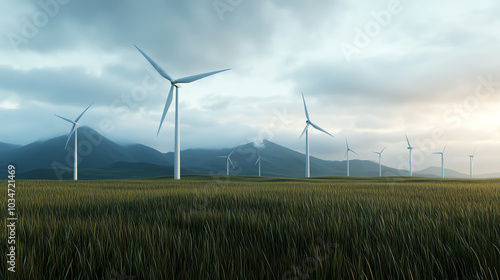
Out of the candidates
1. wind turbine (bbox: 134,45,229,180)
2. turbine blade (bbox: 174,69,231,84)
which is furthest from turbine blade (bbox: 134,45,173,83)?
turbine blade (bbox: 174,69,231,84)

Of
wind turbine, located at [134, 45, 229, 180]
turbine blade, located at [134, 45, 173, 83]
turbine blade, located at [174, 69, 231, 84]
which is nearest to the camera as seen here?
turbine blade, located at [134, 45, 173, 83]

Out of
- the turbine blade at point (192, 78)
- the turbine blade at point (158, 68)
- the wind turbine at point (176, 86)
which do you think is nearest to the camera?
the turbine blade at point (158, 68)

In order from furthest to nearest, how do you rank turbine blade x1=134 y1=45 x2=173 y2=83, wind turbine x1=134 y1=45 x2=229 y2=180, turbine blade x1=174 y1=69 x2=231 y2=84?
turbine blade x1=174 y1=69 x2=231 y2=84, wind turbine x1=134 y1=45 x2=229 y2=180, turbine blade x1=134 y1=45 x2=173 y2=83

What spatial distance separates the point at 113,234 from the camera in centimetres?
408

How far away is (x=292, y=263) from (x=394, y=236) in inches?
78.7

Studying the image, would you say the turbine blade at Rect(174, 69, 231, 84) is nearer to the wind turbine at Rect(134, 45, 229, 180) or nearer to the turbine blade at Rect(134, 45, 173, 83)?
the wind turbine at Rect(134, 45, 229, 180)

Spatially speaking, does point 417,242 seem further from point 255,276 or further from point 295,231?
point 255,276

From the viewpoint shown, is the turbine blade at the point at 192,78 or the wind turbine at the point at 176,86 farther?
the turbine blade at the point at 192,78

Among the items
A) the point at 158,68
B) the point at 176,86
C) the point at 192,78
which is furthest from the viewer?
the point at 176,86

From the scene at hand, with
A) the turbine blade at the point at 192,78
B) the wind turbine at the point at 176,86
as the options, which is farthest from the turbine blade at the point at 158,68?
the turbine blade at the point at 192,78

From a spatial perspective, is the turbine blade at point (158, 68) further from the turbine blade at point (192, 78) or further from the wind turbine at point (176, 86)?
the turbine blade at point (192, 78)

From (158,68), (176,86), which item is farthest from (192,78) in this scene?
(176,86)

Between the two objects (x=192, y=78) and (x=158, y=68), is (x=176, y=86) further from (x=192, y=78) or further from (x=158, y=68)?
(x=158, y=68)

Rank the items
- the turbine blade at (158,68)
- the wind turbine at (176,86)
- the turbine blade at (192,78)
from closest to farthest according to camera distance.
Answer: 1. the turbine blade at (158,68)
2. the wind turbine at (176,86)
3. the turbine blade at (192,78)
